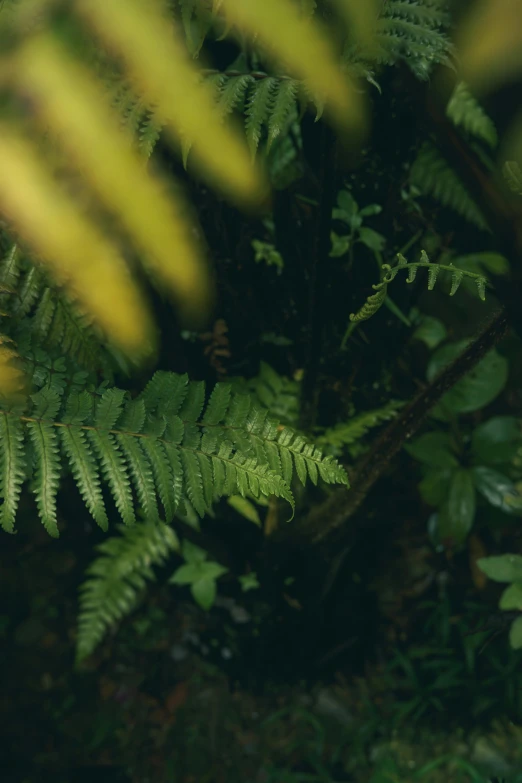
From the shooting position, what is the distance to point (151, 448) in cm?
103

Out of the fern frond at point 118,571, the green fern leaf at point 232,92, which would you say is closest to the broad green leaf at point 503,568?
the fern frond at point 118,571

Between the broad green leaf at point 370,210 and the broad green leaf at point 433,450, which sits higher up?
the broad green leaf at point 370,210

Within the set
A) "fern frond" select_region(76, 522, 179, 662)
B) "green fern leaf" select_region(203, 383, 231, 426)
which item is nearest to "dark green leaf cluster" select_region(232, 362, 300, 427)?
"green fern leaf" select_region(203, 383, 231, 426)

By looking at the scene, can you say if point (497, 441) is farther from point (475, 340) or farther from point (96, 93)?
point (96, 93)

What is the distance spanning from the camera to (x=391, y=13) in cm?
102

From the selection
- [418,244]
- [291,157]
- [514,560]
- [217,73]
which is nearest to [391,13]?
[217,73]

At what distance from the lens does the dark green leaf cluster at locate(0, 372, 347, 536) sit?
0.97 meters

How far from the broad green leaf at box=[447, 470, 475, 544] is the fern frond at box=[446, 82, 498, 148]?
32.1 inches

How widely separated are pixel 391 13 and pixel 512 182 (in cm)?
34

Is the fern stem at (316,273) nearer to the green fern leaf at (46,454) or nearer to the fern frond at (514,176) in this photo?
the fern frond at (514,176)

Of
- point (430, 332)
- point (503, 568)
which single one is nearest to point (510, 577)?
point (503, 568)

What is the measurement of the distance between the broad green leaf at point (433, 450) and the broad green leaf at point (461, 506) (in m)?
0.05

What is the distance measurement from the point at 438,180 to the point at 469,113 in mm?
159

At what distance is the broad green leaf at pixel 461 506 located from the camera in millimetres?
A: 1643
